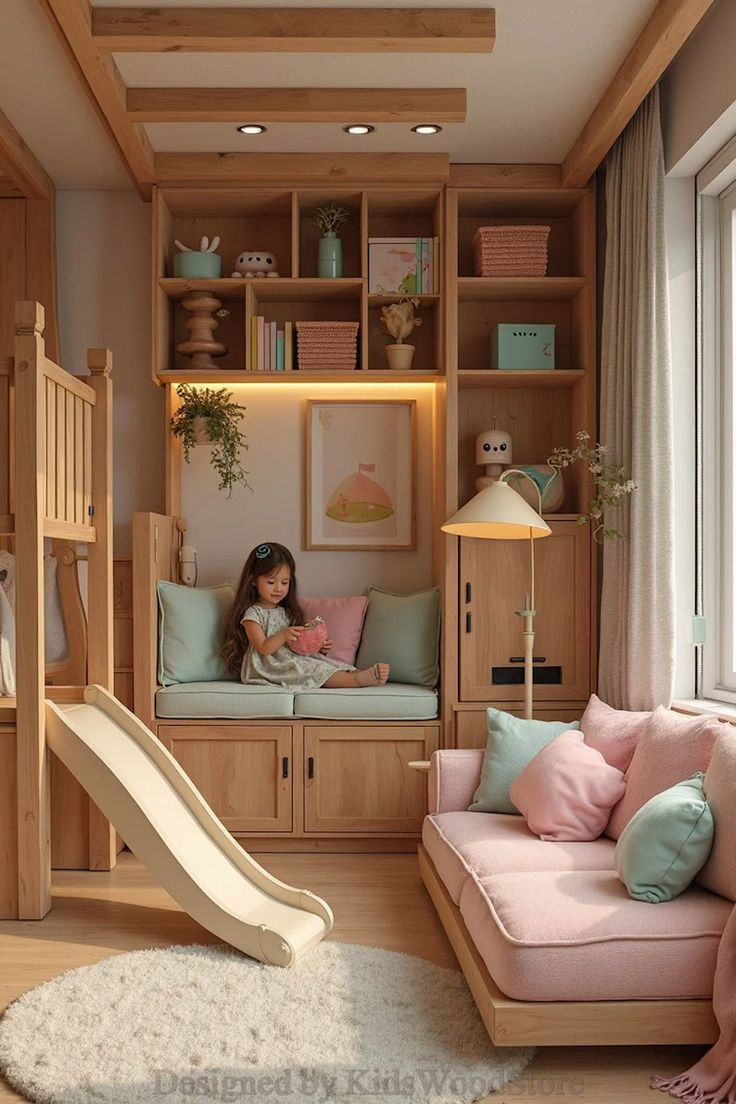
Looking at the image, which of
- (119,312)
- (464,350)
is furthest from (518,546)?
(119,312)

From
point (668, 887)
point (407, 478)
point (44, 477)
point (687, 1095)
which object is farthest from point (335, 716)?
point (687, 1095)

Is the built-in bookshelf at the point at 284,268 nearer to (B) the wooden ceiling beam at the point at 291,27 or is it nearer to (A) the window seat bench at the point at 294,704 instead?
(B) the wooden ceiling beam at the point at 291,27

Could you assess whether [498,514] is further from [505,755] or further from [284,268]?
[284,268]

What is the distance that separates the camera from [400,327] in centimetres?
466

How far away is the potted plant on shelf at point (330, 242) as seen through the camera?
15.2ft

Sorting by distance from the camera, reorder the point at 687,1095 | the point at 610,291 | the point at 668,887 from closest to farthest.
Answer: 1. the point at 687,1095
2. the point at 668,887
3. the point at 610,291

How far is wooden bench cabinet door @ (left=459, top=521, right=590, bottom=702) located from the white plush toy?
1.44 m

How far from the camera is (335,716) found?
432cm

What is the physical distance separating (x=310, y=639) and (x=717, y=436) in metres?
1.77

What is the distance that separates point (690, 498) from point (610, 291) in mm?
902

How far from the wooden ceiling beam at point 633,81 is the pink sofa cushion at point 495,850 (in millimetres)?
2383

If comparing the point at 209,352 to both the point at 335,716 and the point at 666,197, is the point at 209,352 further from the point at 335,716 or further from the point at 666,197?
the point at 666,197

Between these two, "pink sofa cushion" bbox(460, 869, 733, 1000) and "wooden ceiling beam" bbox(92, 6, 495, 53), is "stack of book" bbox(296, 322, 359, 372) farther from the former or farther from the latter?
"pink sofa cushion" bbox(460, 869, 733, 1000)

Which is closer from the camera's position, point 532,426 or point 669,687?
point 669,687
